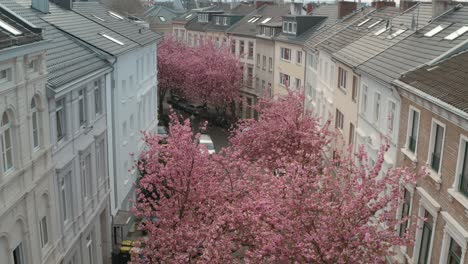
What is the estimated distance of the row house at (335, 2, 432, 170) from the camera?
19328mm

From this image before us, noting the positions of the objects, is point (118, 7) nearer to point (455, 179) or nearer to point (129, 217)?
point (129, 217)

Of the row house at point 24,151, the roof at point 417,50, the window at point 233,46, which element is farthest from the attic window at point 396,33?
the window at point 233,46

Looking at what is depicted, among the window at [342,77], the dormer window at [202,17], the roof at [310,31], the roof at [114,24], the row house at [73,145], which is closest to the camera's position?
the row house at [73,145]

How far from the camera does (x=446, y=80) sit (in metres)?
14.5

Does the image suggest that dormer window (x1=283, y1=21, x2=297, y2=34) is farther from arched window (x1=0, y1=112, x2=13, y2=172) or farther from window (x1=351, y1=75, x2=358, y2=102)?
arched window (x1=0, y1=112, x2=13, y2=172)

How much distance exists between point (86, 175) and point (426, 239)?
11912mm

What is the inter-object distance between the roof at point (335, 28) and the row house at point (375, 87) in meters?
6.85

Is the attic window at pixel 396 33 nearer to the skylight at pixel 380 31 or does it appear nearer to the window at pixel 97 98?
the skylight at pixel 380 31

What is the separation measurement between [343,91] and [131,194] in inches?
492

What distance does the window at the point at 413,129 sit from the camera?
16422mm

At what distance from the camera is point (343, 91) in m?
27.2

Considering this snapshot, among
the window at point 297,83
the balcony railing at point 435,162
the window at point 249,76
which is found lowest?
the window at point 249,76

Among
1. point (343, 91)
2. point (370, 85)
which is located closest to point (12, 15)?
point (370, 85)

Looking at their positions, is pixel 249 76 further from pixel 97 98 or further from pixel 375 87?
pixel 97 98
